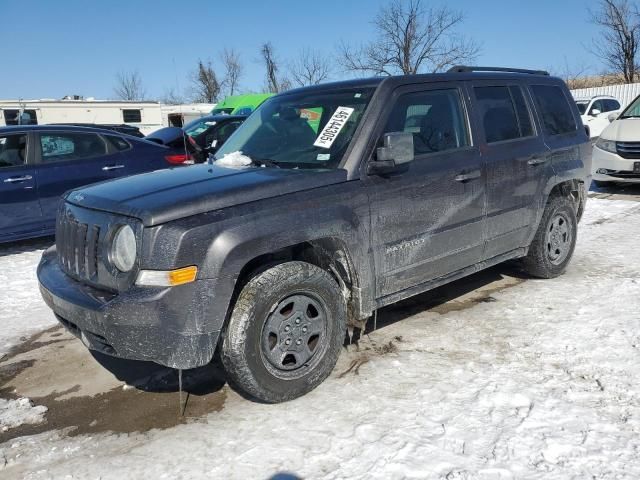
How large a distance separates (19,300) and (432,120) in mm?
4223

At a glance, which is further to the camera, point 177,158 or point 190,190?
point 177,158

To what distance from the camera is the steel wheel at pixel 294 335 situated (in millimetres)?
3143

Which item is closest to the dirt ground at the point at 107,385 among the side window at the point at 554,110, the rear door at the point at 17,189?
the side window at the point at 554,110

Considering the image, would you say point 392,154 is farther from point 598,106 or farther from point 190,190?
point 598,106

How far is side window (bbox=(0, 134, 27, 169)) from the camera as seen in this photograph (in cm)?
683

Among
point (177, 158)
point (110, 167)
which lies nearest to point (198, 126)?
point (177, 158)

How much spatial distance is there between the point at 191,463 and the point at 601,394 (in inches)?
91.0

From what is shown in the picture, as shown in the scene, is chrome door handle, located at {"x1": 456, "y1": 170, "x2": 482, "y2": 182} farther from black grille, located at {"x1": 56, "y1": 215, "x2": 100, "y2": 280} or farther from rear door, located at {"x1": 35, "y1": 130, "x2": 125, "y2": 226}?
rear door, located at {"x1": 35, "y1": 130, "x2": 125, "y2": 226}

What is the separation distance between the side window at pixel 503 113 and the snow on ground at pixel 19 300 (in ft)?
13.2

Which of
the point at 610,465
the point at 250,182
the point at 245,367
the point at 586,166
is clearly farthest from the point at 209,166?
the point at 586,166

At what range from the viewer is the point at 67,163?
712cm

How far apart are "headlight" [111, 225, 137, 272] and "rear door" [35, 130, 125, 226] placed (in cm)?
452

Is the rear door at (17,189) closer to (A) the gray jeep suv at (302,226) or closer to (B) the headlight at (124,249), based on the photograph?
(A) the gray jeep suv at (302,226)

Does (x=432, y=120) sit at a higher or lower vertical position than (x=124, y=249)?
higher
